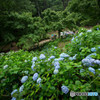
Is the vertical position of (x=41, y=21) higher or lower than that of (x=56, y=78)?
lower

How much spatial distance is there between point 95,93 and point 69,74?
31 centimetres

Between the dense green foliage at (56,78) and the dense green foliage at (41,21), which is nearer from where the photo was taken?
the dense green foliage at (56,78)

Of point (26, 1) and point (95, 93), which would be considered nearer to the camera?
point (95, 93)

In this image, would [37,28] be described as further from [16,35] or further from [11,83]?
[11,83]

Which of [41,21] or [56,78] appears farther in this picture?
[41,21]

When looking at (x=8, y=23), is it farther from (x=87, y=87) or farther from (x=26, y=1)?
(x=87, y=87)

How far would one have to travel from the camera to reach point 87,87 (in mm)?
733

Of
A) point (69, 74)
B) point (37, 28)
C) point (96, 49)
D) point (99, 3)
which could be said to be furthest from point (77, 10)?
point (69, 74)

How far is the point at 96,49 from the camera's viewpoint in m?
1.14

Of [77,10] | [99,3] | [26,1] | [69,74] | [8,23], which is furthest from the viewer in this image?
[26,1]

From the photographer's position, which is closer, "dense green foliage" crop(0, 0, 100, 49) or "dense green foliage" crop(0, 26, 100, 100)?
"dense green foliage" crop(0, 26, 100, 100)

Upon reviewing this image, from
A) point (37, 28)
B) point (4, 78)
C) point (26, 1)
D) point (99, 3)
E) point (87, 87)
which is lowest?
point (37, 28)

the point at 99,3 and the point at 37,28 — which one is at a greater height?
the point at 99,3

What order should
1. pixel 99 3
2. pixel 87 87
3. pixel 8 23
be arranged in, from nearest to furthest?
pixel 87 87
pixel 99 3
pixel 8 23
